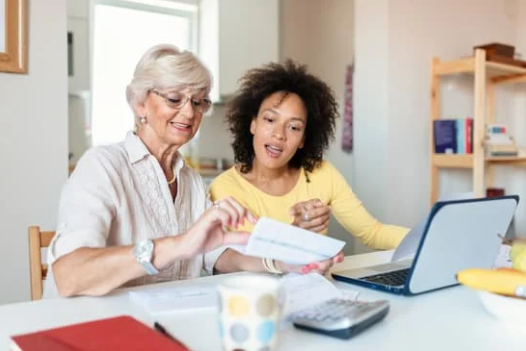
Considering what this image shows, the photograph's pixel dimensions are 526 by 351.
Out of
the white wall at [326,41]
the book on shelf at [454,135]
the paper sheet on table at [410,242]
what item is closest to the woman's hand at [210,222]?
the paper sheet on table at [410,242]

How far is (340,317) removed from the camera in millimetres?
776

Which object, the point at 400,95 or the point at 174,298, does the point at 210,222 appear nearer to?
the point at 174,298

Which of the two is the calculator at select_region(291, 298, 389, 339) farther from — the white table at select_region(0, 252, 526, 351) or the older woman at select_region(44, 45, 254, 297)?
the older woman at select_region(44, 45, 254, 297)

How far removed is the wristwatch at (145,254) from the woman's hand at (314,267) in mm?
305

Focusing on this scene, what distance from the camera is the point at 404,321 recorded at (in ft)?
2.81

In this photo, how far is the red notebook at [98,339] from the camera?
638 millimetres

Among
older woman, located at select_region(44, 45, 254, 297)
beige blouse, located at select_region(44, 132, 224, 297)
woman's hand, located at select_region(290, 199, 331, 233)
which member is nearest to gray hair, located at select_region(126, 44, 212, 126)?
older woman, located at select_region(44, 45, 254, 297)

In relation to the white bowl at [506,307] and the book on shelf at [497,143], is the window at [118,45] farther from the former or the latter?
the white bowl at [506,307]

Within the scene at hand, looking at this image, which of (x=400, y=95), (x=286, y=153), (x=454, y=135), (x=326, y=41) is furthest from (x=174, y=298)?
(x=326, y=41)

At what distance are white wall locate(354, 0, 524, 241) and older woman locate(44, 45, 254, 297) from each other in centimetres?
158

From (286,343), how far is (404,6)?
2.45 meters

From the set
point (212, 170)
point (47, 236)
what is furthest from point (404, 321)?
point (212, 170)

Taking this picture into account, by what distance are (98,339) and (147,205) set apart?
0.61 m

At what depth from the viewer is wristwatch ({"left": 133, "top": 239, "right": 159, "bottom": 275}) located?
95 centimetres
